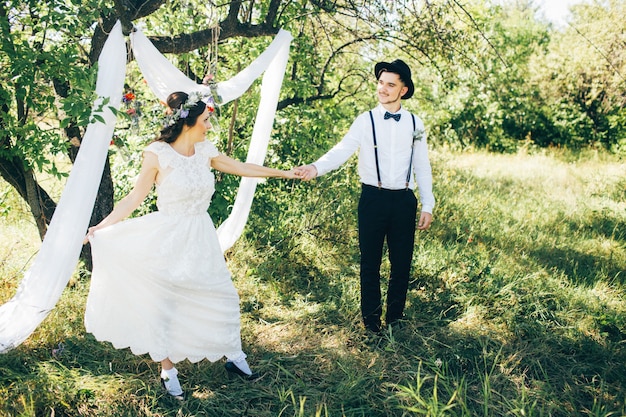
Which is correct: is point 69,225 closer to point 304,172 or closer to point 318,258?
point 304,172

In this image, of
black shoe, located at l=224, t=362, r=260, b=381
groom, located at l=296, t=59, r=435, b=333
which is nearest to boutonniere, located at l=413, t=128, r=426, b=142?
groom, located at l=296, t=59, r=435, b=333

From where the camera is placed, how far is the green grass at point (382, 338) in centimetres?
316

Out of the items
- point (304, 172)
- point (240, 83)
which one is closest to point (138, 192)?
point (304, 172)

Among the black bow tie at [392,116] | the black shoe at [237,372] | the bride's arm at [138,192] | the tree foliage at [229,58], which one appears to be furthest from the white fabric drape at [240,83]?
the black shoe at [237,372]

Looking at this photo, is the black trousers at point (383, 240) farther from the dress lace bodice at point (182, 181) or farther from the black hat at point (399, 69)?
the dress lace bodice at point (182, 181)

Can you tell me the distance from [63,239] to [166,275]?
0.92 m

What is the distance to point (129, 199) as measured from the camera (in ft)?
10.2

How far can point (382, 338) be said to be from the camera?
12.8 feet

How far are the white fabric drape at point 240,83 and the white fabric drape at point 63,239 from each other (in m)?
0.38

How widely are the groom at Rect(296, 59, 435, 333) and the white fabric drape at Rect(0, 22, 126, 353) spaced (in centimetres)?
143

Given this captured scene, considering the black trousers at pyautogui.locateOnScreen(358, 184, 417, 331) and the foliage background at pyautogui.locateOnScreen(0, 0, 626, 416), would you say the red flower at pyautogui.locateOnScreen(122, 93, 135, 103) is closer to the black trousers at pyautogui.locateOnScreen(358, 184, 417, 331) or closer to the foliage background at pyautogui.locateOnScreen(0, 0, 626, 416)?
the foliage background at pyautogui.locateOnScreen(0, 0, 626, 416)

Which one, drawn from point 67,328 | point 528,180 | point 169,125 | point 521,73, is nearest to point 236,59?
point 169,125

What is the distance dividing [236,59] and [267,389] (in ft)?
12.7

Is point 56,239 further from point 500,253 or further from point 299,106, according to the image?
point 500,253
